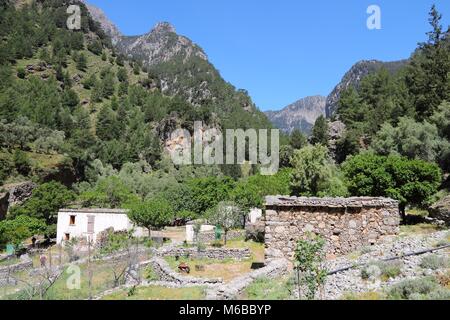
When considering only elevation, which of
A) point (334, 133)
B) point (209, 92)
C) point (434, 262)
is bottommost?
point (434, 262)

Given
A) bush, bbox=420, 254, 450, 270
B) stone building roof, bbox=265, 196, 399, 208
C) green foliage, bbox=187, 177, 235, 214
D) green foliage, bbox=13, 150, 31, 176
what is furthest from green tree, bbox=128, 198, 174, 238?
green foliage, bbox=13, 150, 31, 176

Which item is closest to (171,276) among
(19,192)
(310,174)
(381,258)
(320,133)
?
(381,258)

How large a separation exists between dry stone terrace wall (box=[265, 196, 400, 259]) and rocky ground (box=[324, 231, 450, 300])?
2.17ft

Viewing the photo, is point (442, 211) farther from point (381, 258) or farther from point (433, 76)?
point (433, 76)

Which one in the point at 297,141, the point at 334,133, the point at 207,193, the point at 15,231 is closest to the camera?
the point at 15,231

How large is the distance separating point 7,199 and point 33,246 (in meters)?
11.9

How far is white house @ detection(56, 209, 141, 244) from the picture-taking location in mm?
38656

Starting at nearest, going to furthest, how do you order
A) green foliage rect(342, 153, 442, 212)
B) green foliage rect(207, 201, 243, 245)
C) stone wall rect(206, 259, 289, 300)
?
stone wall rect(206, 259, 289, 300), green foliage rect(342, 153, 442, 212), green foliage rect(207, 201, 243, 245)

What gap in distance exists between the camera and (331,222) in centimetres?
1407

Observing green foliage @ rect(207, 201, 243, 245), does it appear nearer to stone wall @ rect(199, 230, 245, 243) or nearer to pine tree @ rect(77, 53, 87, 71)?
stone wall @ rect(199, 230, 245, 243)

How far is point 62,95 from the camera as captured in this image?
98.4 m

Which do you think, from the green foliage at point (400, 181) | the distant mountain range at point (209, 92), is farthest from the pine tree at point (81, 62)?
the green foliage at point (400, 181)

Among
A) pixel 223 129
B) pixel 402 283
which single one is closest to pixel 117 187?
pixel 402 283

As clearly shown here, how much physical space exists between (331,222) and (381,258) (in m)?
2.73
